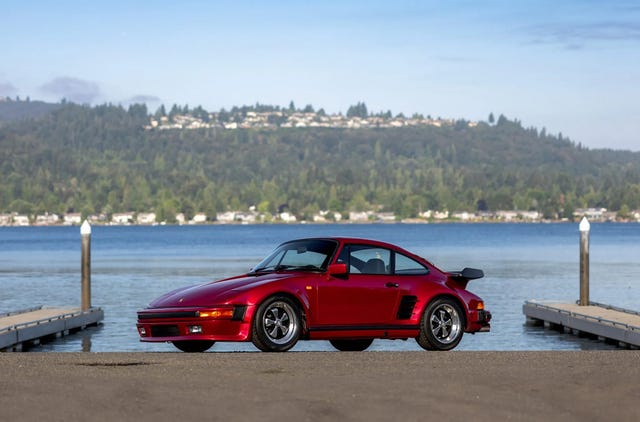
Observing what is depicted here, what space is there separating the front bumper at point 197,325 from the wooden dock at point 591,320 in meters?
11.8

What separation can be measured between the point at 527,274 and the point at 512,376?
62.5 metres

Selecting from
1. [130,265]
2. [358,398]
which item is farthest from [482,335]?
[130,265]

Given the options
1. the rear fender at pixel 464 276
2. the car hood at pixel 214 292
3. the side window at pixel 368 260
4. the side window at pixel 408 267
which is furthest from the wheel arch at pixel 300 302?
the rear fender at pixel 464 276

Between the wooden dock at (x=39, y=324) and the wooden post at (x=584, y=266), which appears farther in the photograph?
the wooden post at (x=584, y=266)

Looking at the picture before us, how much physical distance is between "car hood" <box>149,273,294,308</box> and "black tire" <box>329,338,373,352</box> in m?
2.33

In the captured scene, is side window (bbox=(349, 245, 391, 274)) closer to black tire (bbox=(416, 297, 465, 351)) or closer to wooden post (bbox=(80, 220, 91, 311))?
black tire (bbox=(416, 297, 465, 351))

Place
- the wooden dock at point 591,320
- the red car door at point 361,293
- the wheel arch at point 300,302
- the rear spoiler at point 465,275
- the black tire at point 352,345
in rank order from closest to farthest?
the wheel arch at point 300,302
the red car door at point 361,293
the rear spoiler at point 465,275
the black tire at point 352,345
the wooden dock at point 591,320

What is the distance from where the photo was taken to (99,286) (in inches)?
2509

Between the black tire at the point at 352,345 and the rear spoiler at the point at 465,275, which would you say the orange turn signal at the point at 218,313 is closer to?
the black tire at the point at 352,345

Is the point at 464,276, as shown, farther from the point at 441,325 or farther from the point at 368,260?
the point at 368,260

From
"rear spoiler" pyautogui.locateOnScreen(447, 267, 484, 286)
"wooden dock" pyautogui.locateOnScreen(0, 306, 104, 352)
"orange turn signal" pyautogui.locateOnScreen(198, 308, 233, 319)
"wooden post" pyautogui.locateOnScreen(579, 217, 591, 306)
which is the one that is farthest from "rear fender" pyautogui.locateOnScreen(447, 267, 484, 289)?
"wooden post" pyautogui.locateOnScreen(579, 217, 591, 306)

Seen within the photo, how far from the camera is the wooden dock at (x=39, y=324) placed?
26781 mm

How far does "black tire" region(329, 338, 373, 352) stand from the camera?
1842 cm

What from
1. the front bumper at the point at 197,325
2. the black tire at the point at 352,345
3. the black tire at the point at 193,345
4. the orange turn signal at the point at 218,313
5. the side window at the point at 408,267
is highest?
the side window at the point at 408,267
